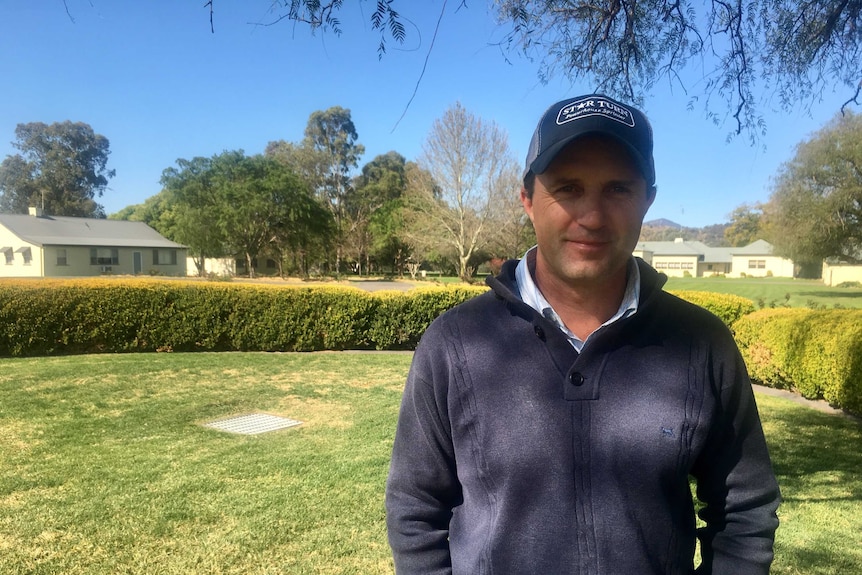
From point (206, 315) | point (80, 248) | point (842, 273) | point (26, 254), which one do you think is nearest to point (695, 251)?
point (842, 273)

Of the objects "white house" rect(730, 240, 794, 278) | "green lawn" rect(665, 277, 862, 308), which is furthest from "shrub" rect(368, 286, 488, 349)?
"white house" rect(730, 240, 794, 278)

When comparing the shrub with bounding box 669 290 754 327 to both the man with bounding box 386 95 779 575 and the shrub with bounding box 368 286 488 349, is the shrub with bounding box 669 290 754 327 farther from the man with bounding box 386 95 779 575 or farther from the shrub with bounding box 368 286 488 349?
the man with bounding box 386 95 779 575

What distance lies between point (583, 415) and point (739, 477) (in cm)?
40

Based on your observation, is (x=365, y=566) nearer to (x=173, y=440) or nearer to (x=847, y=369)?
(x=173, y=440)

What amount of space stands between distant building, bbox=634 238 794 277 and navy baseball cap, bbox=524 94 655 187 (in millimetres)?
Answer: 74499

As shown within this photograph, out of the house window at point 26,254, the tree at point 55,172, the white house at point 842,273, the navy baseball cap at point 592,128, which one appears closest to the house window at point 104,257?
the house window at point 26,254

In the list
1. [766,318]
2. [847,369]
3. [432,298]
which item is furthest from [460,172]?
[847,369]

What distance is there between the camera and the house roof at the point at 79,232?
3775cm

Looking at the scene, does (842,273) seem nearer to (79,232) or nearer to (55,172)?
(79,232)

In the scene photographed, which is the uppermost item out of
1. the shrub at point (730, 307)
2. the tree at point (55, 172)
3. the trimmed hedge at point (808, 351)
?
the tree at point (55, 172)

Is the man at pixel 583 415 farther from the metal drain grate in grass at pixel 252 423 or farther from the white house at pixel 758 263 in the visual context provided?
the white house at pixel 758 263

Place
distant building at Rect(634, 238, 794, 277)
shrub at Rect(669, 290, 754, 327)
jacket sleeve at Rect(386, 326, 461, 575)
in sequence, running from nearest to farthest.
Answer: jacket sleeve at Rect(386, 326, 461, 575), shrub at Rect(669, 290, 754, 327), distant building at Rect(634, 238, 794, 277)

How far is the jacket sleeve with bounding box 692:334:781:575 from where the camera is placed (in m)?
1.21

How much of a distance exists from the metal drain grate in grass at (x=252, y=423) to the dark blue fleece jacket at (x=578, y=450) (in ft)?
16.1
